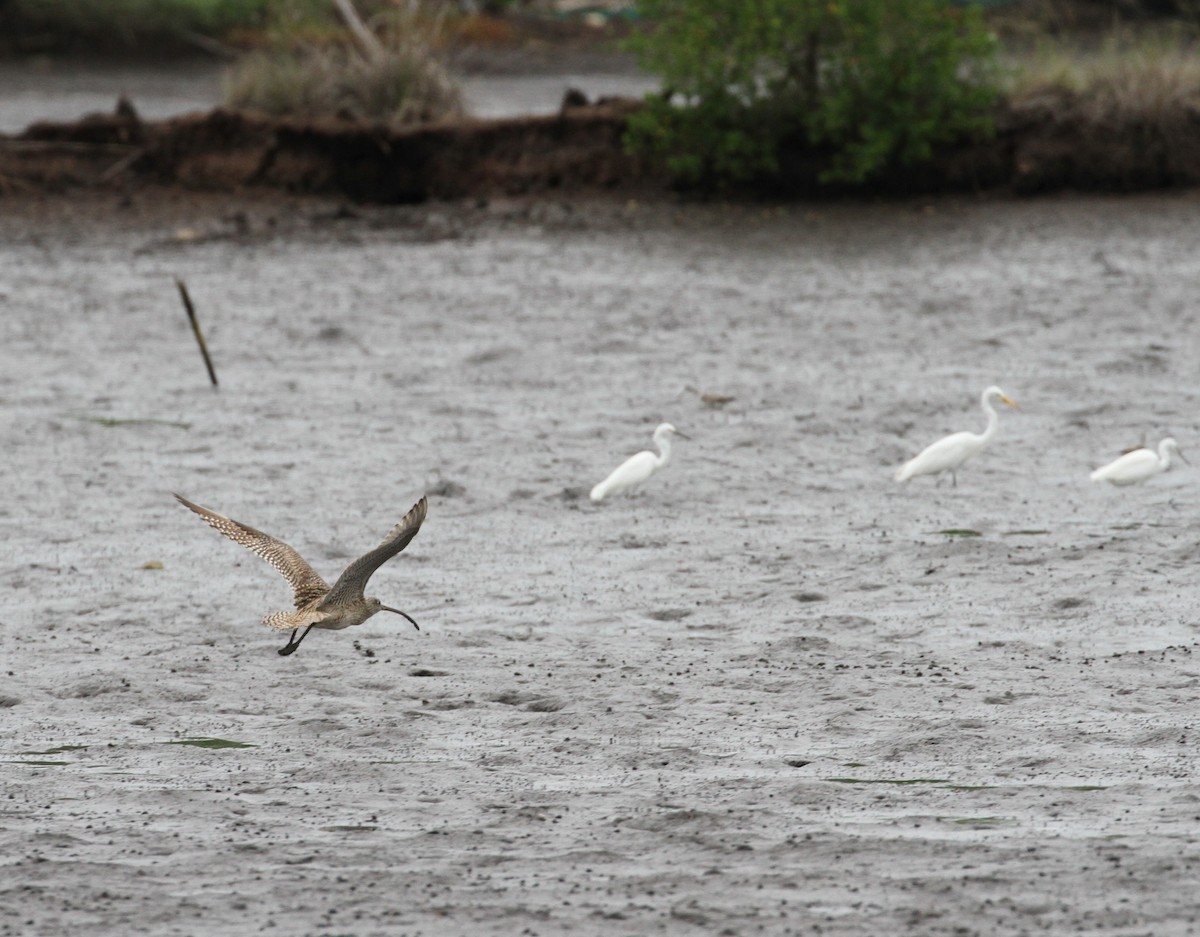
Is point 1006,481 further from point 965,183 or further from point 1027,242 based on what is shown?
point 965,183

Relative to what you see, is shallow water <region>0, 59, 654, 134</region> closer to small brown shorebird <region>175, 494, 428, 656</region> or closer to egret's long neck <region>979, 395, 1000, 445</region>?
egret's long neck <region>979, 395, 1000, 445</region>

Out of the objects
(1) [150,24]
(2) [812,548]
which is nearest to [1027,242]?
(2) [812,548]

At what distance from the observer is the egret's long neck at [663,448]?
408 inches

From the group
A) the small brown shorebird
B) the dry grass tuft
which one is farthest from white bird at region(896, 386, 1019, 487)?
the dry grass tuft

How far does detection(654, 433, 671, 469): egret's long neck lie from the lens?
10.4 metres

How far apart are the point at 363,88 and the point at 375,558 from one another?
14350mm

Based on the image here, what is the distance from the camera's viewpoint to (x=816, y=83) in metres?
18.6

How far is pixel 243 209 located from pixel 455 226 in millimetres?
2278

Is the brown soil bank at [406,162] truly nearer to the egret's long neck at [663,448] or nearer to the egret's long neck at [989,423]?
the egret's long neck at [989,423]

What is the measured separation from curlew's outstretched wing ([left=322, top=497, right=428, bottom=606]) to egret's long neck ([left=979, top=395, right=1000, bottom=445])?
16.1 ft

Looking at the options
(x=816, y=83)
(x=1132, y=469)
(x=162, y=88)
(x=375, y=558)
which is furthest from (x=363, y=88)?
(x=375, y=558)

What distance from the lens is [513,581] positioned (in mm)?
8781

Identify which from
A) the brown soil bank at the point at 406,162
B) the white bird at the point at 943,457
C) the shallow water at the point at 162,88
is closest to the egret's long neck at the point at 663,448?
the white bird at the point at 943,457

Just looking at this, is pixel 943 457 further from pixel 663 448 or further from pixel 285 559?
pixel 285 559
